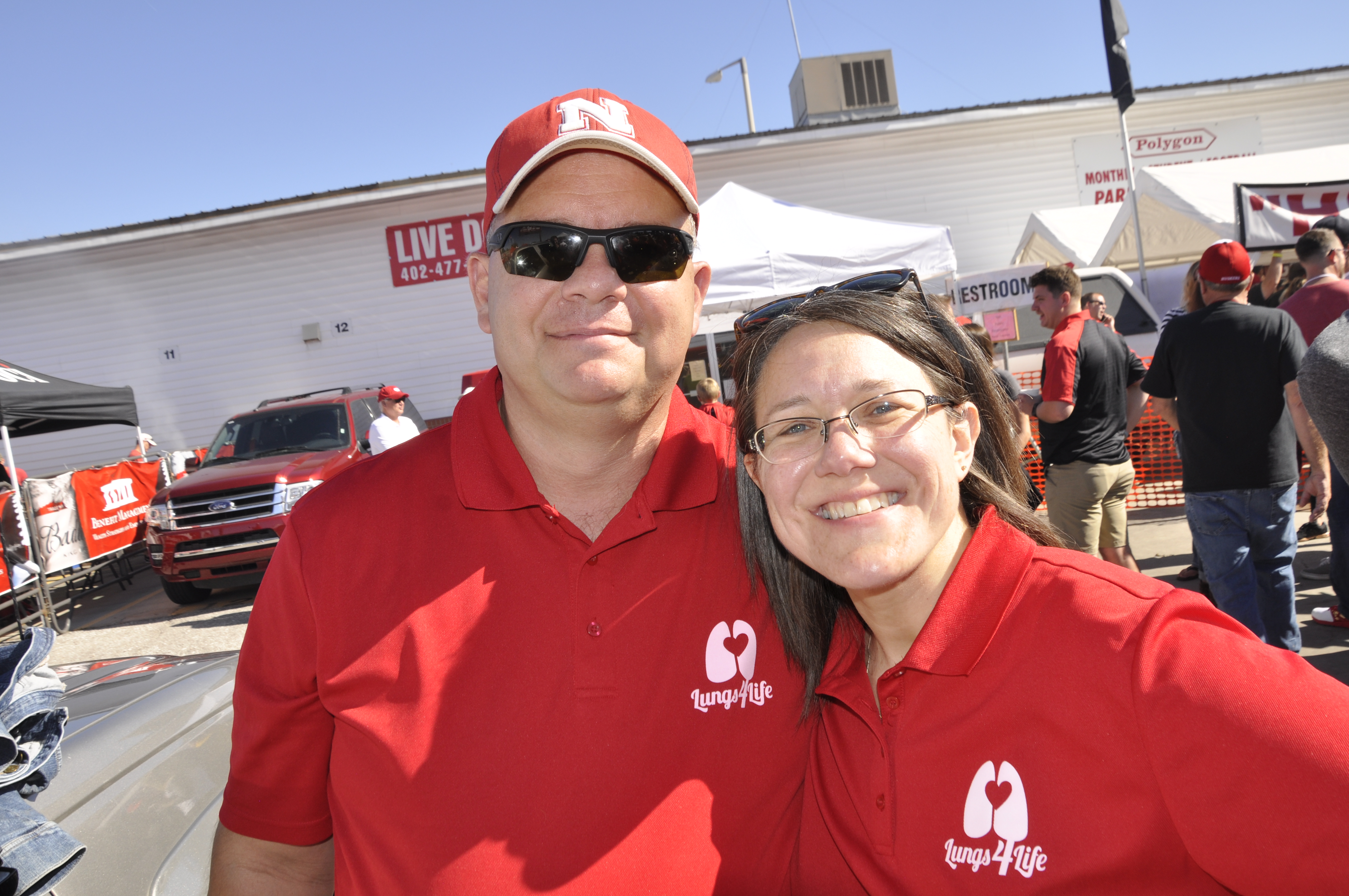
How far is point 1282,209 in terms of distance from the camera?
833 centimetres

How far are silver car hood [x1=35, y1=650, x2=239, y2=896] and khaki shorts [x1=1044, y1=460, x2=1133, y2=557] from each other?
4651mm

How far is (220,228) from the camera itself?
15305mm

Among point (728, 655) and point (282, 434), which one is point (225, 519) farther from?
point (728, 655)

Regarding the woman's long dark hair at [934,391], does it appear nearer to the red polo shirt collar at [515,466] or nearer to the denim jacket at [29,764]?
the red polo shirt collar at [515,466]

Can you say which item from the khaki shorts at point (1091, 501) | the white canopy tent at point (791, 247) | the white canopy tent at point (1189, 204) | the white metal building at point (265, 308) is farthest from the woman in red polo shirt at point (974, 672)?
the white metal building at point (265, 308)

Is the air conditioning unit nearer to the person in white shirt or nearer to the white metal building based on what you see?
the white metal building

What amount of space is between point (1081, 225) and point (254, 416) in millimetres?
13220

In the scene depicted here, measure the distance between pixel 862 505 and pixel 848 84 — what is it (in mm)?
23006

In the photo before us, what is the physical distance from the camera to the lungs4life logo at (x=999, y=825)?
1.14m

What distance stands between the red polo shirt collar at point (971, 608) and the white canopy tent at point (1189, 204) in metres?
11.3

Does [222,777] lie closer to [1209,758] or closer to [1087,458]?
[1209,758]

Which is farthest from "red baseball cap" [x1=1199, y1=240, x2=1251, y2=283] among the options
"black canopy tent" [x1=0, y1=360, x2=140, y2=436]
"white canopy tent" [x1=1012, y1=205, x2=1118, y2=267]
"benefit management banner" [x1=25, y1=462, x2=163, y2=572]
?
"black canopy tent" [x1=0, y1=360, x2=140, y2=436]

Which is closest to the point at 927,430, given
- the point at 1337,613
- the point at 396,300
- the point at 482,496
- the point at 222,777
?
the point at 482,496

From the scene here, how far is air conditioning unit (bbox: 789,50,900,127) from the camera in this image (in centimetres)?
2150
